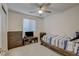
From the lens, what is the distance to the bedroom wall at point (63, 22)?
1963 mm

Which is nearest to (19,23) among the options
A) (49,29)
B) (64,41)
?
(49,29)

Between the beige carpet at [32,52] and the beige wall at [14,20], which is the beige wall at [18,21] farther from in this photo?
the beige carpet at [32,52]

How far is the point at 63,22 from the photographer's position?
200cm

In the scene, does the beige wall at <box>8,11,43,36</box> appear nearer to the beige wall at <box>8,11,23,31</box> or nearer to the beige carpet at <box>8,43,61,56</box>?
the beige wall at <box>8,11,23,31</box>

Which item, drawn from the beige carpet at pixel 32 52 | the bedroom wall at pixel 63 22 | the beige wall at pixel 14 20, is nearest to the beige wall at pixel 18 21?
the beige wall at pixel 14 20

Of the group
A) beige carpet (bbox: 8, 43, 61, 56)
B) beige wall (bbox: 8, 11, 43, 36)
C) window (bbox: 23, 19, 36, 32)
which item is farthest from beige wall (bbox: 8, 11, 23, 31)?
beige carpet (bbox: 8, 43, 61, 56)

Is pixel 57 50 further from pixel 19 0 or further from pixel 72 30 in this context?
pixel 19 0

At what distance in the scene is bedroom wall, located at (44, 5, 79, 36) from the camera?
1.96m

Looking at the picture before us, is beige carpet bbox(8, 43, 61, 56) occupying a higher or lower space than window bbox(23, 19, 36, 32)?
lower

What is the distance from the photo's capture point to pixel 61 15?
6.48ft

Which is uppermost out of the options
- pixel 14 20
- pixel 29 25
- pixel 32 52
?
pixel 14 20

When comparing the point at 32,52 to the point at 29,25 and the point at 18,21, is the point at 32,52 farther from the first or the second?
the point at 18,21

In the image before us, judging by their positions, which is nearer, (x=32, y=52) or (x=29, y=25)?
(x=29, y=25)

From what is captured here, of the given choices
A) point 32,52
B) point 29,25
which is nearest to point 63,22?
point 29,25
